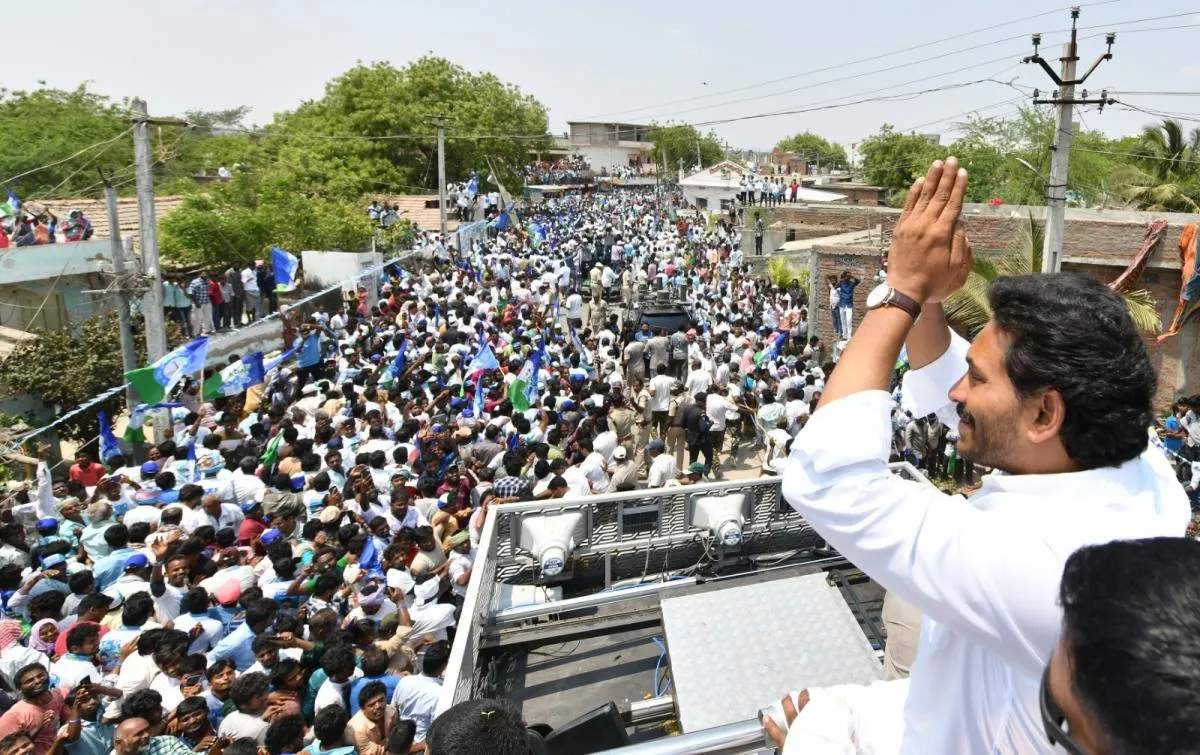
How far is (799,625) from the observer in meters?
3.26

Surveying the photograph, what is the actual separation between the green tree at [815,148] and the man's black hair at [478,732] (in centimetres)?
9725

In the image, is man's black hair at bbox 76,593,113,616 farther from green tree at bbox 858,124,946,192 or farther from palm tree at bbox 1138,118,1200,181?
green tree at bbox 858,124,946,192

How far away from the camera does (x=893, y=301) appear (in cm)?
134

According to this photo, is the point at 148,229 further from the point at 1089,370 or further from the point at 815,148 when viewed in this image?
the point at 815,148

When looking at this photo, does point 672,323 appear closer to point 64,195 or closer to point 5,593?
point 5,593

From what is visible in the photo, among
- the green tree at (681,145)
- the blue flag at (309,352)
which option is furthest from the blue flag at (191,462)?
the green tree at (681,145)

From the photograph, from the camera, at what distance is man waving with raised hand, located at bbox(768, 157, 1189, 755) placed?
1.12 m

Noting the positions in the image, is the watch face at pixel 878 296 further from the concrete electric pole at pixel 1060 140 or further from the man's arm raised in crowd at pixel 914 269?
the concrete electric pole at pixel 1060 140

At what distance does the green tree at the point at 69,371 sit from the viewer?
1214 centimetres

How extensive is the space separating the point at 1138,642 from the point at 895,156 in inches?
2012

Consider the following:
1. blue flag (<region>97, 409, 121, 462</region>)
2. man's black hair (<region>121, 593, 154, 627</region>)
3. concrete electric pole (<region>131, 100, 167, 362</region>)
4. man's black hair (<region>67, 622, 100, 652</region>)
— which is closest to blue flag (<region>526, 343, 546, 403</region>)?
blue flag (<region>97, 409, 121, 462</region>)

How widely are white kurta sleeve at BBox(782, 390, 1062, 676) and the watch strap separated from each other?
0.17 metres

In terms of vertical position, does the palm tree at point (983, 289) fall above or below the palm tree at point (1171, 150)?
Result: below

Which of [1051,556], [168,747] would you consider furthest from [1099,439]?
[168,747]
